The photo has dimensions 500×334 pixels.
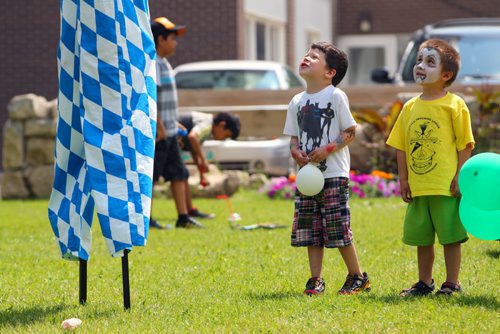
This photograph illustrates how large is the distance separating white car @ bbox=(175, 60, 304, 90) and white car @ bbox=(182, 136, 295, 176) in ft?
6.51

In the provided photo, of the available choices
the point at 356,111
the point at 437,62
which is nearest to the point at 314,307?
the point at 437,62

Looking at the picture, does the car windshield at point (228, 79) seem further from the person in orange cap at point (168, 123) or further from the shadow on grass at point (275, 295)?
the shadow on grass at point (275, 295)

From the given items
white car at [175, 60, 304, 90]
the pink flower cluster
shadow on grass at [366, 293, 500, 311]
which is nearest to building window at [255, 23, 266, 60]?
white car at [175, 60, 304, 90]

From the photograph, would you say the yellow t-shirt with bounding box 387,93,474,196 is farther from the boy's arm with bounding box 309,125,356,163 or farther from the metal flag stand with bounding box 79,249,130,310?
the metal flag stand with bounding box 79,249,130,310

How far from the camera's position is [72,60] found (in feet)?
18.9

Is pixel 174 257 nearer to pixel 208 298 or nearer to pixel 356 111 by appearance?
pixel 208 298

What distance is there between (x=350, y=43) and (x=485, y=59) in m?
15.8

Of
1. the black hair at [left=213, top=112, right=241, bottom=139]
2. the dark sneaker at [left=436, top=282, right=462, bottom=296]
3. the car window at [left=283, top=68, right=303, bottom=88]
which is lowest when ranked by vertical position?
the car window at [left=283, top=68, right=303, bottom=88]

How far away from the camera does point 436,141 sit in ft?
20.1

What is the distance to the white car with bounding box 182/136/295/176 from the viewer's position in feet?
47.8

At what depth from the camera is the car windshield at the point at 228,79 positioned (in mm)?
16625

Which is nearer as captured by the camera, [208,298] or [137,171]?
[137,171]

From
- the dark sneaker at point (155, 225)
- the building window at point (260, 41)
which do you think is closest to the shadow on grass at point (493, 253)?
the dark sneaker at point (155, 225)

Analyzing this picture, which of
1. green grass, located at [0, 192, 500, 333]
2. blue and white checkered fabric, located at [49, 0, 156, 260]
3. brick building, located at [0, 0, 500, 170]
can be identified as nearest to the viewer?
green grass, located at [0, 192, 500, 333]
